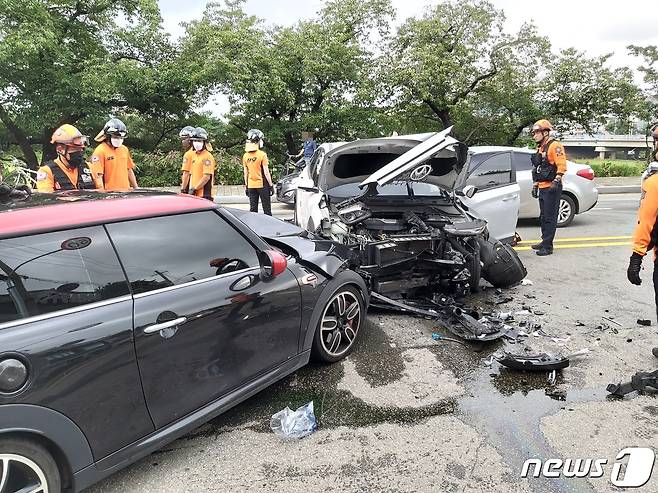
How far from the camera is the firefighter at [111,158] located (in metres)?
5.04

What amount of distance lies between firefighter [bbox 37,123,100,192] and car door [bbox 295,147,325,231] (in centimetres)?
237

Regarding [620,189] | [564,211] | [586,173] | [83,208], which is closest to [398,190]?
[83,208]

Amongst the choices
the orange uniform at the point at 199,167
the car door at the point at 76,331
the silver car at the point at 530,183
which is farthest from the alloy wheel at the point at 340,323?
the silver car at the point at 530,183

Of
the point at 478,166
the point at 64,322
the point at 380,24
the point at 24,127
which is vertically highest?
the point at 380,24

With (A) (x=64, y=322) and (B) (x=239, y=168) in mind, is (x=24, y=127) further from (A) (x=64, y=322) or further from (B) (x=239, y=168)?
(A) (x=64, y=322)

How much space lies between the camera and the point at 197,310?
232 centimetres

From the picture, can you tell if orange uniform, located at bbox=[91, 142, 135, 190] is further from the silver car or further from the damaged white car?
the silver car

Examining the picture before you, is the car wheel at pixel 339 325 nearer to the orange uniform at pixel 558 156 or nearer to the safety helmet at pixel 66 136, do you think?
the safety helmet at pixel 66 136

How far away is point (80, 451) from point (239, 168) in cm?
1468

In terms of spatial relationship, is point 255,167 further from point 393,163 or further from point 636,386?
point 636,386

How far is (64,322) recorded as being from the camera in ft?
6.16

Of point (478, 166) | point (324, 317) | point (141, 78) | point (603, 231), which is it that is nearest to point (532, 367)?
point (324, 317)

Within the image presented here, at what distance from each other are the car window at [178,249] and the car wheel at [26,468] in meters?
0.74

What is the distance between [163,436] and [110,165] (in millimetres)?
3891
